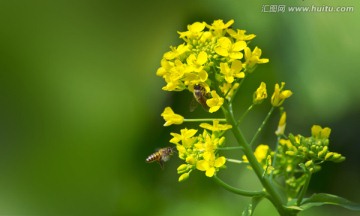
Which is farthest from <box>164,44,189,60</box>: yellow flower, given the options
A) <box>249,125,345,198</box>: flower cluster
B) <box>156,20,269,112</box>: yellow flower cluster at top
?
<box>249,125,345,198</box>: flower cluster

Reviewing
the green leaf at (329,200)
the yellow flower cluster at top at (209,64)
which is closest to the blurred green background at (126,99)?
the green leaf at (329,200)

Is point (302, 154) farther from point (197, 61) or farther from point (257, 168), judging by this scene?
point (197, 61)

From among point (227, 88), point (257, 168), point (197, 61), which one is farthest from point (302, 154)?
point (197, 61)

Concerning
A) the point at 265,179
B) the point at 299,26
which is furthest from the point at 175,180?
the point at 265,179

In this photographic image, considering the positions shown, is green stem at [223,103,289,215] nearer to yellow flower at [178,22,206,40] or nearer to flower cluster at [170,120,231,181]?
flower cluster at [170,120,231,181]

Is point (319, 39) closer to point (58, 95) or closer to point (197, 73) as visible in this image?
point (58, 95)

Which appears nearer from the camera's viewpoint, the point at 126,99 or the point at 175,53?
the point at 175,53
